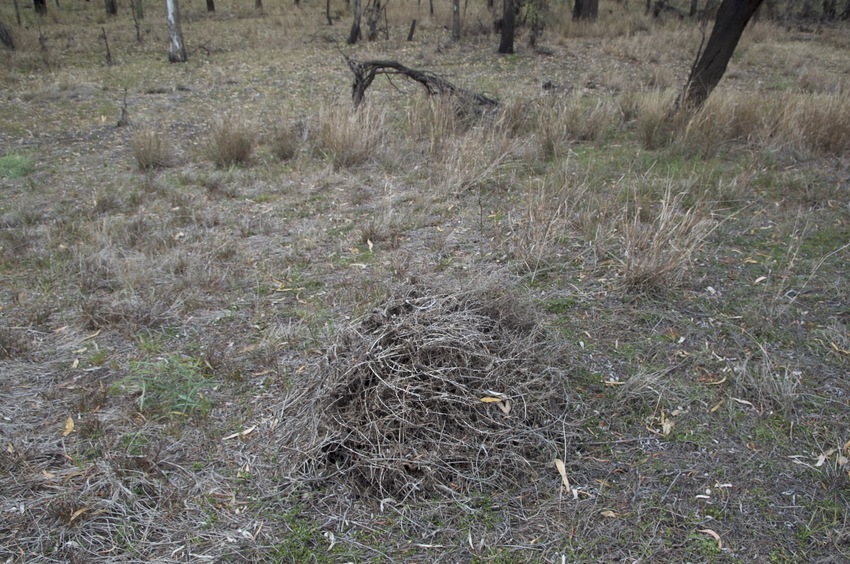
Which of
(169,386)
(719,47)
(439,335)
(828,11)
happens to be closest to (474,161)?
(439,335)

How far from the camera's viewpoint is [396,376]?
2592mm

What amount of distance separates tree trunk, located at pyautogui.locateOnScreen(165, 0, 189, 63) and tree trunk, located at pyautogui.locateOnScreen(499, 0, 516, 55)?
22.3 feet

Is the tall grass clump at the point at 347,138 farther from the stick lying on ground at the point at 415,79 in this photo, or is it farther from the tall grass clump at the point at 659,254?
the tall grass clump at the point at 659,254

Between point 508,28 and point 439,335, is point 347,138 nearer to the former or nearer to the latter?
point 439,335

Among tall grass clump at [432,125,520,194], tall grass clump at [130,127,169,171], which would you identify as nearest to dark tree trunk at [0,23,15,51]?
tall grass clump at [130,127,169,171]

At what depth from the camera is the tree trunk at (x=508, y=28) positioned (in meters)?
13.2

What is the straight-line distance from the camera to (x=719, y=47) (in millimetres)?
7441

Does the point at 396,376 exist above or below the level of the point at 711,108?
below

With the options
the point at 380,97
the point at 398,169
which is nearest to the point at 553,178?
the point at 398,169

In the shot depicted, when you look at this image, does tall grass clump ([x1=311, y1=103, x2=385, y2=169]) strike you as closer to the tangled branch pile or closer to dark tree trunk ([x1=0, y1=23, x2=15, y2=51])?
the tangled branch pile

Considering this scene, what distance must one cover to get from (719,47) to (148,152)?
6541mm

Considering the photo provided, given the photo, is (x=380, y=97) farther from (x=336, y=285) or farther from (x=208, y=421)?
(x=208, y=421)

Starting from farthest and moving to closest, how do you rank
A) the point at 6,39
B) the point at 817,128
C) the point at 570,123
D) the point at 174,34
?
the point at 6,39
the point at 174,34
the point at 570,123
the point at 817,128

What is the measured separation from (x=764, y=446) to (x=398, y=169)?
4.41 m
